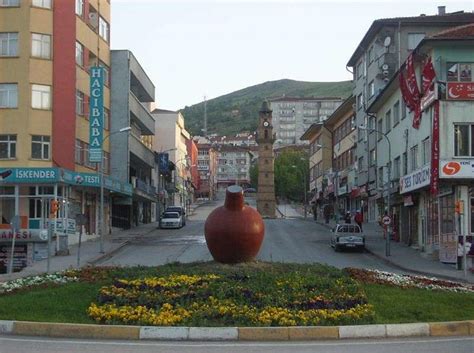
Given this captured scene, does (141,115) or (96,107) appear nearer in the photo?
(96,107)

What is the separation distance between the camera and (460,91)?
3522 centimetres

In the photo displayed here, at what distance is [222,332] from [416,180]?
28366 mm

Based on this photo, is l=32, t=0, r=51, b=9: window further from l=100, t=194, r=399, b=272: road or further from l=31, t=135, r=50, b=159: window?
l=100, t=194, r=399, b=272: road

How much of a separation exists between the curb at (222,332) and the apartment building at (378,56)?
134 ft

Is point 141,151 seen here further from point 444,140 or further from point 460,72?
point 444,140

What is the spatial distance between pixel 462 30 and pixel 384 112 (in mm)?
16308

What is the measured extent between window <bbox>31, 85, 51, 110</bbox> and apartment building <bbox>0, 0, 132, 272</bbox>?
0.20 feet

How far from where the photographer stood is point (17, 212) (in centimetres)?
4338

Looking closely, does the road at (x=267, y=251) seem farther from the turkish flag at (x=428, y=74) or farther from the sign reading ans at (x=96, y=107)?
the turkish flag at (x=428, y=74)

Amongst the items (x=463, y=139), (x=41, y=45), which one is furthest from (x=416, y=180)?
(x=41, y=45)

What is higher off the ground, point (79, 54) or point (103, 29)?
point (103, 29)

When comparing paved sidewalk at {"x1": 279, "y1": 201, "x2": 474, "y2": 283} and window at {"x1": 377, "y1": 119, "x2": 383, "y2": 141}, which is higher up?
Result: window at {"x1": 377, "y1": 119, "x2": 383, "y2": 141}

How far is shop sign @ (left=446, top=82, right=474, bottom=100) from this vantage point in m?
35.1

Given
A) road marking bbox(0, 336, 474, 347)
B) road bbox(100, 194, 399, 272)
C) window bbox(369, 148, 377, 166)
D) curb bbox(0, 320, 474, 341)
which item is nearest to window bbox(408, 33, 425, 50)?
window bbox(369, 148, 377, 166)
